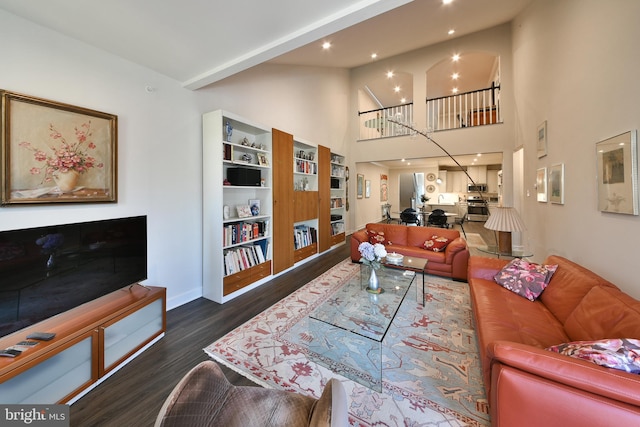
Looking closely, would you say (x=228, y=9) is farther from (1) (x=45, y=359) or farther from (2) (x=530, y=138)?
(2) (x=530, y=138)

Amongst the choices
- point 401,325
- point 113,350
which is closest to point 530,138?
point 401,325

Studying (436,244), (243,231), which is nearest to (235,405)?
(243,231)

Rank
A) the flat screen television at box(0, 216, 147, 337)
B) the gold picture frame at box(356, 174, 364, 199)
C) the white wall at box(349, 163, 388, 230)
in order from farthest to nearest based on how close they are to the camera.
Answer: the gold picture frame at box(356, 174, 364, 199)
the white wall at box(349, 163, 388, 230)
the flat screen television at box(0, 216, 147, 337)

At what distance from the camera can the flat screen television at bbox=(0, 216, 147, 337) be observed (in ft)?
4.70

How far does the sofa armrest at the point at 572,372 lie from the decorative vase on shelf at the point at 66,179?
3.15 meters

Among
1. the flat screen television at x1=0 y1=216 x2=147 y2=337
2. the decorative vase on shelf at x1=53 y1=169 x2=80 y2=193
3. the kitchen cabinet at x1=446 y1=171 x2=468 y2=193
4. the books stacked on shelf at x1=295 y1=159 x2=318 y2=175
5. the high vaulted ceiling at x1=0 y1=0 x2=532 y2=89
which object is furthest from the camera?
the kitchen cabinet at x1=446 y1=171 x2=468 y2=193

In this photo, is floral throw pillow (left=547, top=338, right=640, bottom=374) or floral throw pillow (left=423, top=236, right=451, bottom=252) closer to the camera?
floral throw pillow (left=547, top=338, right=640, bottom=374)

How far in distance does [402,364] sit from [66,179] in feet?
10.3

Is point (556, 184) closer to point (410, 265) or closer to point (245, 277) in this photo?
point (410, 265)

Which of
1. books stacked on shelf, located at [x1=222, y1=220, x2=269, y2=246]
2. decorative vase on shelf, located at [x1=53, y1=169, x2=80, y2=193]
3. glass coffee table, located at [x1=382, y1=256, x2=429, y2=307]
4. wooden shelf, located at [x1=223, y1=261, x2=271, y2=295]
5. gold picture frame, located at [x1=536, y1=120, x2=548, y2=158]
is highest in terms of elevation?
gold picture frame, located at [x1=536, y1=120, x2=548, y2=158]

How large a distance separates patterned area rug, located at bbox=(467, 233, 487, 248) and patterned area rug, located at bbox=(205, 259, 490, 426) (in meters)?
3.83

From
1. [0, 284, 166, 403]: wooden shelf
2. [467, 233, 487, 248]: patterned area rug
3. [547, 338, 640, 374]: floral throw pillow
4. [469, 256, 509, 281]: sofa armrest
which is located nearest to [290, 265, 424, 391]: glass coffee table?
[469, 256, 509, 281]: sofa armrest

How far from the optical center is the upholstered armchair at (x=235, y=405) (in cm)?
88

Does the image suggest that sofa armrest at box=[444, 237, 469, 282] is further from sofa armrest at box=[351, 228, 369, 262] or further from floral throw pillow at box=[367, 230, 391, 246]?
sofa armrest at box=[351, 228, 369, 262]
